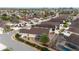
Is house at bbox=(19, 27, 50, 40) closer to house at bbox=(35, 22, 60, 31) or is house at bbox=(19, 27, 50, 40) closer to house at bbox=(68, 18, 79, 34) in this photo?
house at bbox=(35, 22, 60, 31)

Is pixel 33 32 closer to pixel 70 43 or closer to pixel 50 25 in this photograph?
pixel 50 25

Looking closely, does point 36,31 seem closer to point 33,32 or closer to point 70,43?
point 33,32

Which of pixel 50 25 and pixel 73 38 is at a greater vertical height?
pixel 50 25

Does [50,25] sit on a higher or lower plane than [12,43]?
higher

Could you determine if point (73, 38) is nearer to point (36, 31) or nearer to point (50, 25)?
point (50, 25)

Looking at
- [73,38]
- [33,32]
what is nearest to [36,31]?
[33,32]

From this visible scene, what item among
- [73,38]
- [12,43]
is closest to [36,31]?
[12,43]

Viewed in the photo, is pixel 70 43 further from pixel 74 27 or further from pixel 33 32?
pixel 33 32

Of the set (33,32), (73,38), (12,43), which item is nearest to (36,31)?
(33,32)

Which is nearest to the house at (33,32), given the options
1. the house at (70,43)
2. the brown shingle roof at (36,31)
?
the brown shingle roof at (36,31)

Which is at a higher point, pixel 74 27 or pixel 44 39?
pixel 74 27
